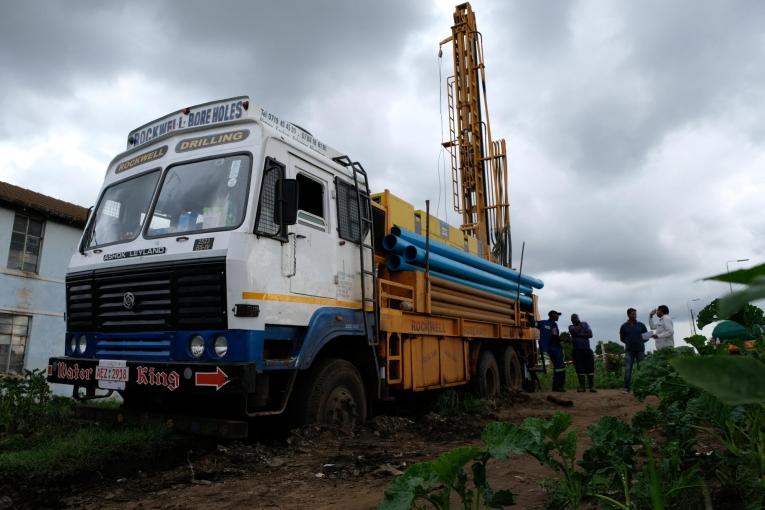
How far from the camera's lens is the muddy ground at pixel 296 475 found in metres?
3.58

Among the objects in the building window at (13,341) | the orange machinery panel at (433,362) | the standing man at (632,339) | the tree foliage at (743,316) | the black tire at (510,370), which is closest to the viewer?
the tree foliage at (743,316)

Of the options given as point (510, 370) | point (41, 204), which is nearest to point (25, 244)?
point (41, 204)

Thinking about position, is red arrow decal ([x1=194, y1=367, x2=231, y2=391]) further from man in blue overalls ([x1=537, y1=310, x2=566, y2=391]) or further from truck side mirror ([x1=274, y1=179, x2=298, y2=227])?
man in blue overalls ([x1=537, y1=310, x2=566, y2=391])

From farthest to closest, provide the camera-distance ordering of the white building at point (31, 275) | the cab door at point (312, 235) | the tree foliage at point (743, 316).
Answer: the white building at point (31, 275) → the cab door at point (312, 235) → the tree foliage at point (743, 316)

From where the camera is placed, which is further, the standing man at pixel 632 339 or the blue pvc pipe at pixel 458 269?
the standing man at pixel 632 339

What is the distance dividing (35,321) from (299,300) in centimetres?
1075

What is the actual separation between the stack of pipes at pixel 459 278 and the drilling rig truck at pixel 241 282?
0.18 feet

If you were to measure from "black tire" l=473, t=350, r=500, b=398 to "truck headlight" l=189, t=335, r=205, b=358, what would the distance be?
5325 mm

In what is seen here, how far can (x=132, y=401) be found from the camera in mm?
5680

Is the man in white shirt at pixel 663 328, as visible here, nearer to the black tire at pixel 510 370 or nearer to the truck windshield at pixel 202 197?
the black tire at pixel 510 370

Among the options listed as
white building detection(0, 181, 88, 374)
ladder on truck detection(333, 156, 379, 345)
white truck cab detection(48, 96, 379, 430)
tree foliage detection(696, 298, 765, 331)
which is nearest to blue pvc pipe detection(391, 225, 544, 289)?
ladder on truck detection(333, 156, 379, 345)

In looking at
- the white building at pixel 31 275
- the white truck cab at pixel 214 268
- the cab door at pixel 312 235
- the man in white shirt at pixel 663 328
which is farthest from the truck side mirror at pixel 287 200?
the white building at pixel 31 275

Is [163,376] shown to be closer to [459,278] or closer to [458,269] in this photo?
[458,269]

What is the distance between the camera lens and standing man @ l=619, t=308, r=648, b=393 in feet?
35.1
